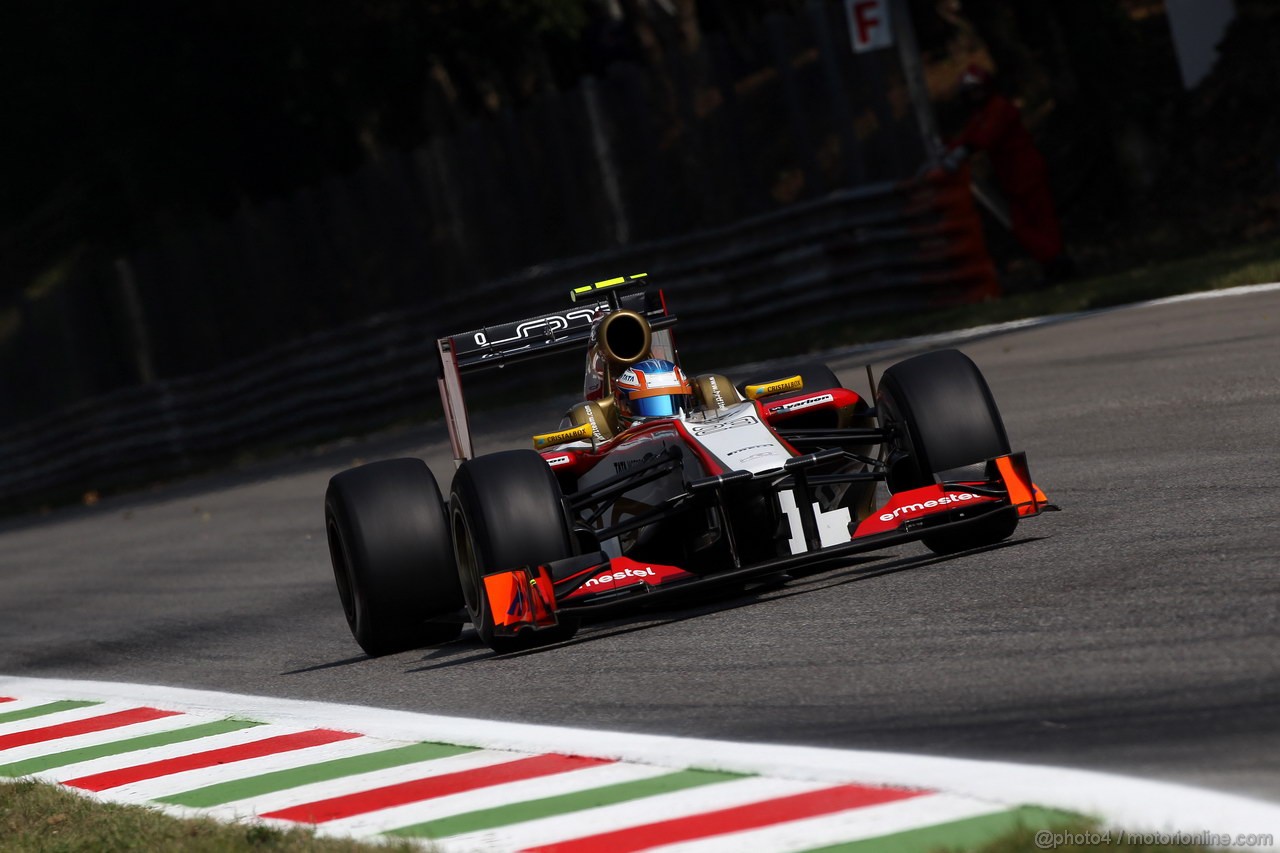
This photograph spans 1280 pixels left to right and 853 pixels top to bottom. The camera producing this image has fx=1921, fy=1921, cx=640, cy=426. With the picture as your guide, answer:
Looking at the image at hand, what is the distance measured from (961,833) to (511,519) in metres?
3.38

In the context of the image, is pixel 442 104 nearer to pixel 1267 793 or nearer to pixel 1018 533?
pixel 1018 533

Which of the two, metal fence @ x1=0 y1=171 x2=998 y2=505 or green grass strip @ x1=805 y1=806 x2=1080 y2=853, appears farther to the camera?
metal fence @ x1=0 y1=171 x2=998 y2=505

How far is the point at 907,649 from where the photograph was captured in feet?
19.8

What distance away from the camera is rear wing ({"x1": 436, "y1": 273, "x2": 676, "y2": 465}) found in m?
8.75

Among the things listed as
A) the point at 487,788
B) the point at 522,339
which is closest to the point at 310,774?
the point at 487,788

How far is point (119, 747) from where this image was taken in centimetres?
700

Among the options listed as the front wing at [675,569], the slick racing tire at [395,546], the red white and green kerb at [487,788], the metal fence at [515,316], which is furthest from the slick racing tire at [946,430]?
the metal fence at [515,316]

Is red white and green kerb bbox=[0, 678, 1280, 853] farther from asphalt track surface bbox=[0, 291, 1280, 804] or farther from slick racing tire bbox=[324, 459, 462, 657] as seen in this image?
slick racing tire bbox=[324, 459, 462, 657]

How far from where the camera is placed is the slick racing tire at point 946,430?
24.5ft

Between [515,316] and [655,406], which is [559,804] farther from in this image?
[515,316]

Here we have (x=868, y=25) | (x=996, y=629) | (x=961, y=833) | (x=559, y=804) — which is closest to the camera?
(x=961, y=833)

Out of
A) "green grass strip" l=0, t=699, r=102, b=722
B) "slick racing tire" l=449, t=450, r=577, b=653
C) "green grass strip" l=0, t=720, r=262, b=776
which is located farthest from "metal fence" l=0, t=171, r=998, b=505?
"green grass strip" l=0, t=720, r=262, b=776

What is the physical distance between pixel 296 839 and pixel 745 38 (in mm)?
15148

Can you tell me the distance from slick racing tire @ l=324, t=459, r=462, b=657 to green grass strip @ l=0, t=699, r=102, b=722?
4.50 ft
